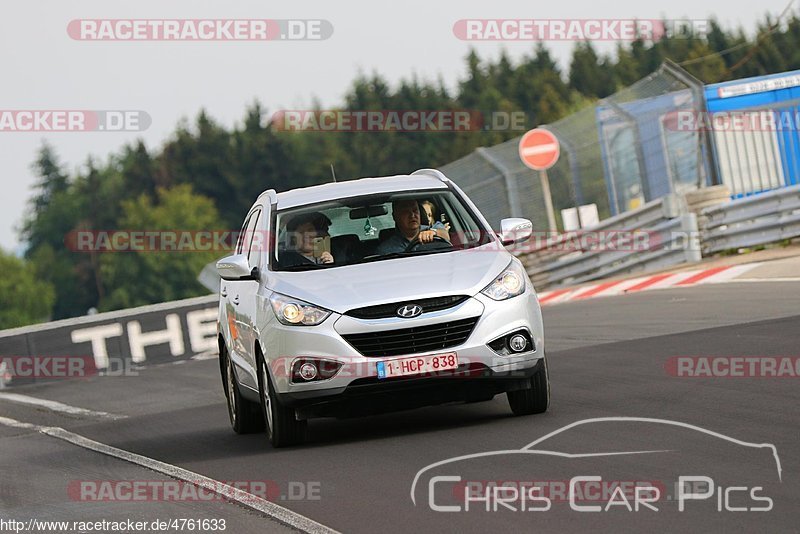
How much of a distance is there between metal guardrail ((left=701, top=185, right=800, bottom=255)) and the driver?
12.8 metres

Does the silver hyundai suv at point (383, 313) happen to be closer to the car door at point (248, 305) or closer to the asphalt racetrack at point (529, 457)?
the car door at point (248, 305)

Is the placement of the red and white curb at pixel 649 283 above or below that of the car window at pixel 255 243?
below

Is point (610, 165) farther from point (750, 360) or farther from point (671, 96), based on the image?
point (750, 360)

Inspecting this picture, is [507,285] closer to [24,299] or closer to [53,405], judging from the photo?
[53,405]

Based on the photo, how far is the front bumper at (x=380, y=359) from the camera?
364 inches

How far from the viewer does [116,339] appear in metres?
24.4

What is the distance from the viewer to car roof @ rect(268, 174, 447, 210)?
423 inches

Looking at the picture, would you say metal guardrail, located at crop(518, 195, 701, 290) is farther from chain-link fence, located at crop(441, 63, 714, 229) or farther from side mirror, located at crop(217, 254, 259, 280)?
side mirror, located at crop(217, 254, 259, 280)

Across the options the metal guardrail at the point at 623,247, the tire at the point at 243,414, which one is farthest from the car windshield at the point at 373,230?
the metal guardrail at the point at 623,247

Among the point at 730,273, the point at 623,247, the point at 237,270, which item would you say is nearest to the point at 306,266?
the point at 237,270

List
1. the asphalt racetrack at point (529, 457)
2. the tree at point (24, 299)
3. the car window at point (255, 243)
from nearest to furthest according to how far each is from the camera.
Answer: the asphalt racetrack at point (529, 457), the car window at point (255, 243), the tree at point (24, 299)

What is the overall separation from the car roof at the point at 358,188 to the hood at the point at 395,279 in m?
0.87

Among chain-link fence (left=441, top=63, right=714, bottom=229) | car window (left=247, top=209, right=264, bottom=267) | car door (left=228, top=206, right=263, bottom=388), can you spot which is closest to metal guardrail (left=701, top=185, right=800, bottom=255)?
chain-link fence (left=441, top=63, right=714, bottom=229)

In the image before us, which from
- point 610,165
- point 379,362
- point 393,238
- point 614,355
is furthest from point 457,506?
point 610,165
